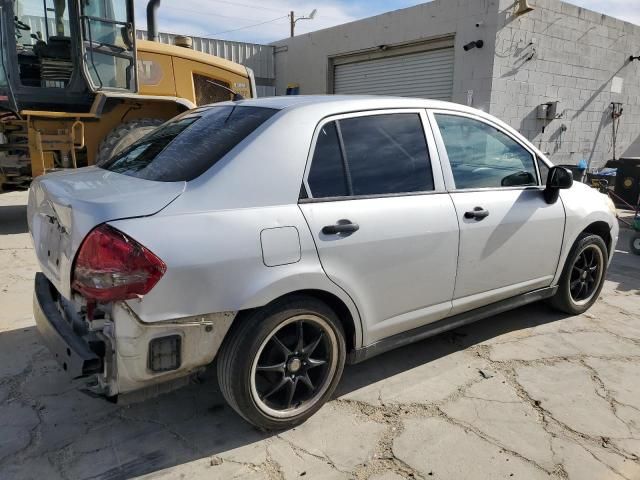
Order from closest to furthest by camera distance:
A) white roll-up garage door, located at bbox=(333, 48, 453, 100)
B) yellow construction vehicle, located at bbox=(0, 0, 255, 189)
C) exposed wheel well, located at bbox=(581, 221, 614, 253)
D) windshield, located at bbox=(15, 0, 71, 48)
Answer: exposed wheel well, located at bbox=(581, 221, 614, 253) → yellow construction vehicle, located at bbox=(0, 0, 255, 189) → windshield, located at bbox=(15, 0, 71, 48) → white roll-up garage door, located at bbox=(333, 48, 453, 100)

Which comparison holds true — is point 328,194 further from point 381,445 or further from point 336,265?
point 381,445

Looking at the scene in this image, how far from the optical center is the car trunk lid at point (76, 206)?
7.08 feet

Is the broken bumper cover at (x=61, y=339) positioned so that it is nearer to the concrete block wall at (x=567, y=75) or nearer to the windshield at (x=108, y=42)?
the windshield at (x=108, y=42)

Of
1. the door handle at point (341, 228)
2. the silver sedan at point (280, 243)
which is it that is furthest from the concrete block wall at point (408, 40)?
the door handle at point (341, 228)

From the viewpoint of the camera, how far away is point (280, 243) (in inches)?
94.0

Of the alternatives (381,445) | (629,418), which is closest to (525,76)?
(629,418)

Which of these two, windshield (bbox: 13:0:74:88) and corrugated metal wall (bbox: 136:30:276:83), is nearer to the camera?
windshield (bbox: 13:0:74:88)

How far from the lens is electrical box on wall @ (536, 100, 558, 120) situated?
11.6 m

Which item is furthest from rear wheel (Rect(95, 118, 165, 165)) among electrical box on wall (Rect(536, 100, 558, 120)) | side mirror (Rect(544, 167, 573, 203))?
electrical box on wall (Rect(536, 100, 558, 120))

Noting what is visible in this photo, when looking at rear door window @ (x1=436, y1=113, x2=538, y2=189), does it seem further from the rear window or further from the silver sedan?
the rear window

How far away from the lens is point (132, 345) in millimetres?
2129

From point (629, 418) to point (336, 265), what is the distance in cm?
195

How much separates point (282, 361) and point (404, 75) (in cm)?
1211

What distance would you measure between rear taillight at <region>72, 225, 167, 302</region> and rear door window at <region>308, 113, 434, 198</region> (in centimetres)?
92
